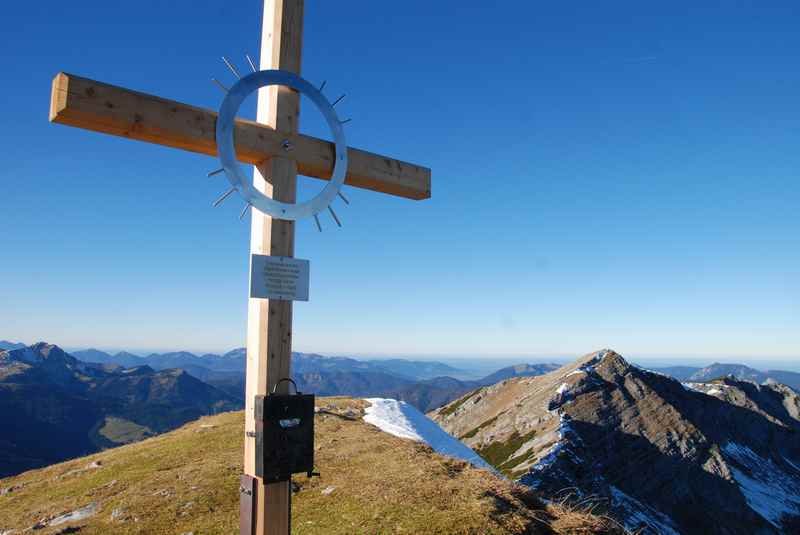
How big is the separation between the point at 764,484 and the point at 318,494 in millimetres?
106117

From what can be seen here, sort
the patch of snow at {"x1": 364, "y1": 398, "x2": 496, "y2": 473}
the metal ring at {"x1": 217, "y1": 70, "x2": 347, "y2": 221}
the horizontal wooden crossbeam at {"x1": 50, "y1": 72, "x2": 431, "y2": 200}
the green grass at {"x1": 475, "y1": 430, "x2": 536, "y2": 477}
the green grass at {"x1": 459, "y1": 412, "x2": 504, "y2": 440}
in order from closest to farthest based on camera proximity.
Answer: the horizontal wooden crossbeam at {"x1": 50, "y1": 72, "x2": 431, "y2": 200}
the metal ring at {"x1": 217, "y1": 70, "x2": 347, "y2": 221}
the patch of snow at {"x1": 364, "y1": 398, "x2": 496, "y2": 473}
the green grass at {"x1": 475, "y1": 430, "x2": 536, "y2": 477}
the green grass at {"x1": 459, "y1": 412, "x2": 504, "y2": 440}

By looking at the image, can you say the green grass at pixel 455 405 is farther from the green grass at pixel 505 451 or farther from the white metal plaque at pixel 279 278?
the white metal plaque at pixel 279 278

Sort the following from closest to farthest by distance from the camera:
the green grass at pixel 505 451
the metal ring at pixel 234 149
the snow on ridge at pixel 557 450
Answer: the metal ring at pixel 234 149, the snow on ridge at pixel 557 450, the green grass at pixel 505 451

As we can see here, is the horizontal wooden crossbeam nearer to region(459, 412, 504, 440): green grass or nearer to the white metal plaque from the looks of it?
the white metal plaque

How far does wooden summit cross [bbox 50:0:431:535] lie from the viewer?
570 centimetres

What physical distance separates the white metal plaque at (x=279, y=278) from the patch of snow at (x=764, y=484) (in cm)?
9763

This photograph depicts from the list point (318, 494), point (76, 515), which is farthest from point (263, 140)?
point (76, 515)

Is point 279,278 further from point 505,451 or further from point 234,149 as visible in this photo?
point 505,451

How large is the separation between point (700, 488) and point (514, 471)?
1586 inches

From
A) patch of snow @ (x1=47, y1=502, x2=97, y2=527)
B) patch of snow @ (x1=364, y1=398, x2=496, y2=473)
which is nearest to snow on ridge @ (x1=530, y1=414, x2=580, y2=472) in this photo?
patch of snow @ (x1=364, y1=398, x2=496, y2=473)

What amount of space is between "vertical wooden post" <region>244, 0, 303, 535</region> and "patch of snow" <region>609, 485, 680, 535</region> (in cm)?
6028

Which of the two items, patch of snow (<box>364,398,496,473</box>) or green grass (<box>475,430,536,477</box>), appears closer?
patch of snow (<box>364,398,496,473</box>)

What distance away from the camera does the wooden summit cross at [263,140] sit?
18.7ft

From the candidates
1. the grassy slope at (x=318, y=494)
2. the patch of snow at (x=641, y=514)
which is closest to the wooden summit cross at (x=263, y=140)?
the grassy slope at (x=318, y=494)
